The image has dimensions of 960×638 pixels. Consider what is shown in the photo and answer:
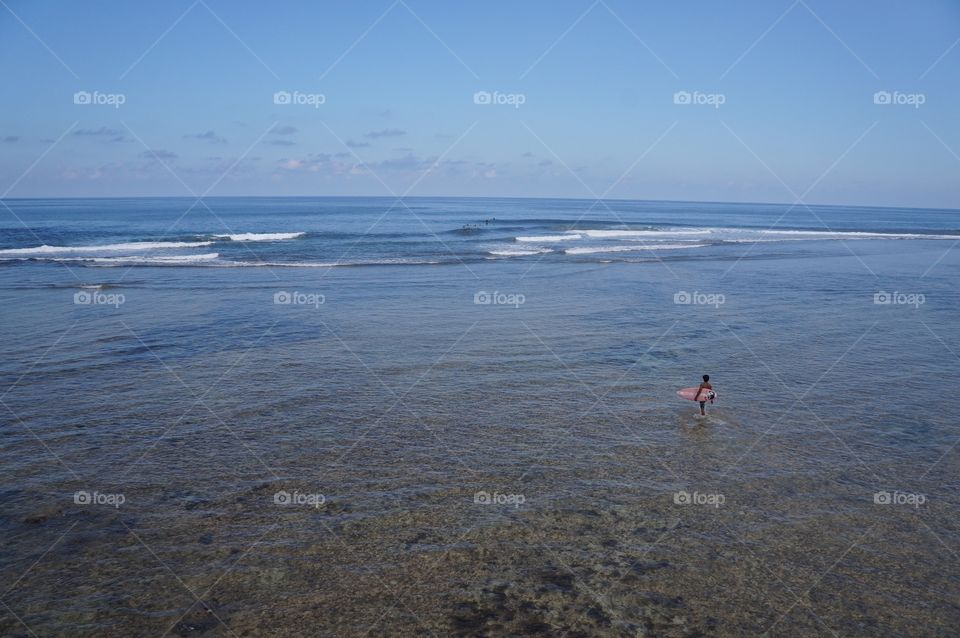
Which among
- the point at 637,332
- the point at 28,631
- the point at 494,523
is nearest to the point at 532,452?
the point at 494,523

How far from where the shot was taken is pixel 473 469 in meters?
10.2

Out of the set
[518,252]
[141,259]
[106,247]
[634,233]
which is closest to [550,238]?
[518,252]

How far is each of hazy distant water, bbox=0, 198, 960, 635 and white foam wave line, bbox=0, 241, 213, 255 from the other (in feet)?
67.3

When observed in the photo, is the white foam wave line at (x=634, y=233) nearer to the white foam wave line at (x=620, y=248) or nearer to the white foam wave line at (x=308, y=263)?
the white foam wave line at (x=620, y=248)

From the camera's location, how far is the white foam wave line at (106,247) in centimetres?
3988

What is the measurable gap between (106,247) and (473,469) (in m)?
45.1

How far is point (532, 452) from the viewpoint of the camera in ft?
35.8

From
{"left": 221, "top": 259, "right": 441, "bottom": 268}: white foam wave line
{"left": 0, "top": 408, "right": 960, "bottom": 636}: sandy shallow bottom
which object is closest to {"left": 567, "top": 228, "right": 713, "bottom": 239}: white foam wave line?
{"left": 221, "top": 259, "right": 441, "bottom": 268}: white foam wave line

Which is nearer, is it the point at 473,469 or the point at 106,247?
the point at 473,469

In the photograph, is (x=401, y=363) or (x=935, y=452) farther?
(x=401, y=363)

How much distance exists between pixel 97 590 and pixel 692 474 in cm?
878

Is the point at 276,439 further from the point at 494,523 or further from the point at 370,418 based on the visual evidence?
the point at 494,523

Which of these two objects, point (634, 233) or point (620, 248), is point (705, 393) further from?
point (634, 233)

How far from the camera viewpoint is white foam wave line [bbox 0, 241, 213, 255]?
39875 millimetres
